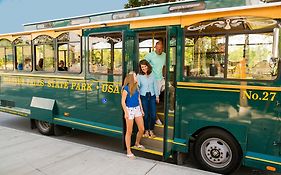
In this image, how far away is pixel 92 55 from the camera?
6.04 metres

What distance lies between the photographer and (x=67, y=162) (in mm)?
4746

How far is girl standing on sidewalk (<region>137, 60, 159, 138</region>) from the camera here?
17.5ft

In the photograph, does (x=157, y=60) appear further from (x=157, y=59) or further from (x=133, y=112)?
(x=133, y=112)

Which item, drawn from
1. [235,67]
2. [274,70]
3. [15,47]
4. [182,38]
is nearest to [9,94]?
[15,47]

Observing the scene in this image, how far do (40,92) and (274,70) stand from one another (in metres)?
5.62

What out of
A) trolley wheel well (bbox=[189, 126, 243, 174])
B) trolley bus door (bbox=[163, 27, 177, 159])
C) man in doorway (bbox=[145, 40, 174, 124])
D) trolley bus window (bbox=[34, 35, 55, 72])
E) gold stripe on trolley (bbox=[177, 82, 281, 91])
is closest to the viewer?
gold stripe on trolley (bbox=[177, 82, 281, 91])

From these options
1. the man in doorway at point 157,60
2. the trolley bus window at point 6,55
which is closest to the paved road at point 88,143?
the man in doorway at point 157,60

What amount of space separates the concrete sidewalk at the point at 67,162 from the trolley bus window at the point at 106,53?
5.38 feet

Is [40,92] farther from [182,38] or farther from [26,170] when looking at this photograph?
[182,38]

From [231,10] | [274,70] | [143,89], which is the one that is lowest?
[143,89]

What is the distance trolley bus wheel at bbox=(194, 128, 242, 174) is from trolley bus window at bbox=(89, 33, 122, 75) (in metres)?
2.08

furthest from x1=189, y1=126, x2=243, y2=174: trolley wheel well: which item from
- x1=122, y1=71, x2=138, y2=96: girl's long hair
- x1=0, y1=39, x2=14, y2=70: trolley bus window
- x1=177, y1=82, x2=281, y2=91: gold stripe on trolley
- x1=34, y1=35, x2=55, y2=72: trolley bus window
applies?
x1=0, y1=39, x2=14, y2=70: trolley bus window

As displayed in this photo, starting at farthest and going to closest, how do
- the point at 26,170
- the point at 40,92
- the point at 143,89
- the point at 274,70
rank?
the point at 40,92 < the point at 143,89 < the point at 26,170 < the point at 274,70

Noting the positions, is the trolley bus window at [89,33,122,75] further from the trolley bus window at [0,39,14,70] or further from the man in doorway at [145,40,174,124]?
the trolley bus window at [0,39,14,70]
